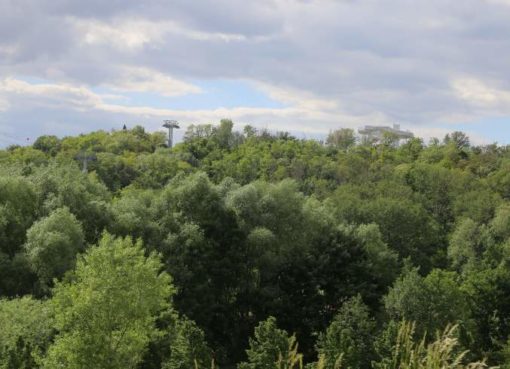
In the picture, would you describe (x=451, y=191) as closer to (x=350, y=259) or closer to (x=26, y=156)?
(x=350, y=259)

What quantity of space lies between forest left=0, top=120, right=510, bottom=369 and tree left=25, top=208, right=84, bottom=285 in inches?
3.0

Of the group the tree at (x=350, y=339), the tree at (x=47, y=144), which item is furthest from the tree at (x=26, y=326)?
the tree at (x=47, y=144)

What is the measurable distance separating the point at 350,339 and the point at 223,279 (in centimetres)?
1439

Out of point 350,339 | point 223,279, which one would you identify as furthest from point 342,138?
point 350,339

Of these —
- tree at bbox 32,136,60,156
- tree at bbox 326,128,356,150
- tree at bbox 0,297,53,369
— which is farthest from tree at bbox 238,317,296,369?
tree at bbox 326,128,356,150

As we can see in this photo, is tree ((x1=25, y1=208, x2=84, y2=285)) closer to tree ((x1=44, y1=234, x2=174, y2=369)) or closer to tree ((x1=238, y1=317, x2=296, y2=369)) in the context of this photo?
tree ((x1=44, y1=234, x2=174, y2=369))

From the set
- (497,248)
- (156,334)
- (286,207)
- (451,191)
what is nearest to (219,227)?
(286,207)

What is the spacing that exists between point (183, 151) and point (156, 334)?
8367 centimetres

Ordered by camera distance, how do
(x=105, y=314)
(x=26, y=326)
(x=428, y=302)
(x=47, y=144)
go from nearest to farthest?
(x=105, y=314) < (x=26, y=326) < (x=428, y=302) < (x=47, y=144)

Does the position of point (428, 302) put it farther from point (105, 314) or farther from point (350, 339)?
point (105, 314)

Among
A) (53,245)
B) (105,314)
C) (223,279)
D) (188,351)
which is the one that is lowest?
(223,279)

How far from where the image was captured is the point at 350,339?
26.6 m

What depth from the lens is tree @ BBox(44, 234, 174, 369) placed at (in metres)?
23.2

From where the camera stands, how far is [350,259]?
135 ft
